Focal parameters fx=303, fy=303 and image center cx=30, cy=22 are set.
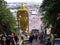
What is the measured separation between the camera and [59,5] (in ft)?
70.8

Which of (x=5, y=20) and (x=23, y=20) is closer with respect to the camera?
(x=5, y=20)

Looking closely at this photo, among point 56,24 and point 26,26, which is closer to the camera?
point 56,24

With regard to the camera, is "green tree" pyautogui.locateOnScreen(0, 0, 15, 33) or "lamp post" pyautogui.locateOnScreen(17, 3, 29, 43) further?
"lamp post" pyautogui.locateOnScreen(17, 3, 29, 43)

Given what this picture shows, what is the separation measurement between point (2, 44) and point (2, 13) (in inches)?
534

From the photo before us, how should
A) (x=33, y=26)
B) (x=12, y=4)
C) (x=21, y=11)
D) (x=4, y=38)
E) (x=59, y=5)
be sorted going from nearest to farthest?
(x=4, y=38), (x=59, y=5), (x=21, y=11), (x=33, y=26), (x=12, y=4)

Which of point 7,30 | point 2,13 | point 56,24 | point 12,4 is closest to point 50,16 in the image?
point 56,24

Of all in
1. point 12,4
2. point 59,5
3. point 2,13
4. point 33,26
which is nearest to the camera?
point 59,5

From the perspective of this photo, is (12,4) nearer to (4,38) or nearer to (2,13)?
(2,13)

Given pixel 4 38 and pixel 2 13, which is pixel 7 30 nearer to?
pixel 2 13

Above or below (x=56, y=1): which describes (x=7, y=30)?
below

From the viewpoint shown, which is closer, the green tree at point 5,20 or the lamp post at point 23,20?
the green tree at point 5,20

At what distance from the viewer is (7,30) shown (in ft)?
110

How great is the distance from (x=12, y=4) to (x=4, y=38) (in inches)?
2162

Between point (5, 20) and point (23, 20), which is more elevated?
point (5, 20)
